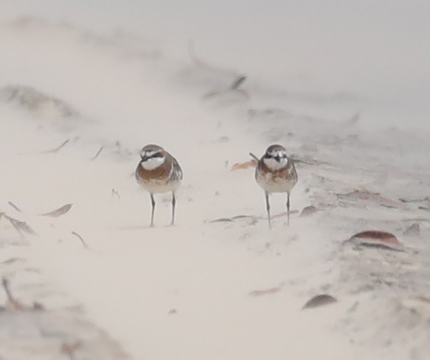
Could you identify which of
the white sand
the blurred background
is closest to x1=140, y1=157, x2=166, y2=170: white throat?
the white sand

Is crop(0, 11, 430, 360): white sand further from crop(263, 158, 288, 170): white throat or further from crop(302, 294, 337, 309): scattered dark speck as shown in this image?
crop(263, 158, 288, 170): white throat

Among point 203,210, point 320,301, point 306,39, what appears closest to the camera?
point 320,301

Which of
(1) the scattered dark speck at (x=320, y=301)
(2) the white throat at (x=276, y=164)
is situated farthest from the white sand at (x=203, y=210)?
(2) the white throat at (x=276, y=164)

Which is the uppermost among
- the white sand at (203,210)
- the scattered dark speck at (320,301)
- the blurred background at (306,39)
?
the blurred background at (306,39)

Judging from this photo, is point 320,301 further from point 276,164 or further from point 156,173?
point 156,173

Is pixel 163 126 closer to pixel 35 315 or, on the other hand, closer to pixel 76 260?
pixel 76 260

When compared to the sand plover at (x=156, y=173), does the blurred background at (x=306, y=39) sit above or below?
above

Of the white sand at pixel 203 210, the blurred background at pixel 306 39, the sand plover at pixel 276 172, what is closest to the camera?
the white sand at pixel 203 210

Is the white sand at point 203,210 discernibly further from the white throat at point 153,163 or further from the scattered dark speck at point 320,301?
the white throat at point 153,163

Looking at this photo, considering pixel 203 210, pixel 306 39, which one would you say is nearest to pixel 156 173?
pixel 203 210

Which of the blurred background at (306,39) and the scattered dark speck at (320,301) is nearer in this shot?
the scattered dark speck at (320,301)
